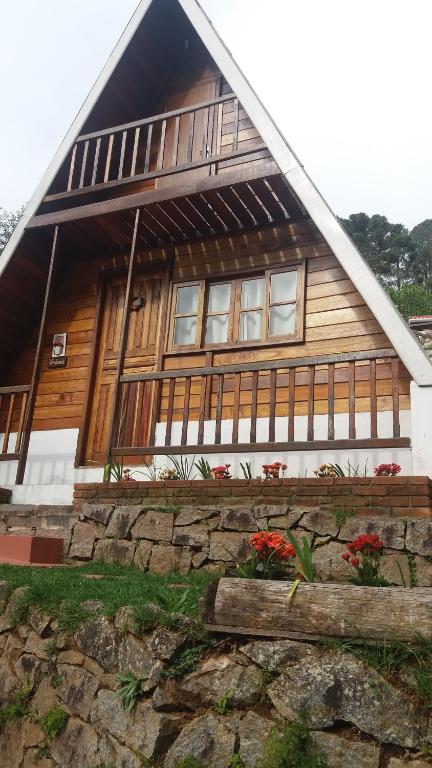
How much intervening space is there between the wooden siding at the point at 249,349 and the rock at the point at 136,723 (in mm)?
4640

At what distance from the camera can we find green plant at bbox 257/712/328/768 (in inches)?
114

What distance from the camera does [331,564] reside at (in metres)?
4.96

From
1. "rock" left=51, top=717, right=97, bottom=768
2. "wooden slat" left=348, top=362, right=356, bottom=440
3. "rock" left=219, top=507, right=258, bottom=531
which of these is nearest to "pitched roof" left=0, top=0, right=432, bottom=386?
"wooden slat" left=348, top=362, right=356, bottom=440

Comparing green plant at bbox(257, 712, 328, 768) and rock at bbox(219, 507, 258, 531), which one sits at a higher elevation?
rock at bbox(219, 507, 258, 531)

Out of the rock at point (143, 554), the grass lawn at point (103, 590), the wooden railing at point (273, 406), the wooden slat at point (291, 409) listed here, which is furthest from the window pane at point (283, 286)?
the grass lawn at point (103, 590)

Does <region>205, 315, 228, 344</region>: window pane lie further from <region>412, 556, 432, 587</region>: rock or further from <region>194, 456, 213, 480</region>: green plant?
<region>412, 556, 432, 587</region>: rock

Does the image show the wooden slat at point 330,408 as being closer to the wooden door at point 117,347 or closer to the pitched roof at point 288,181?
the pitched roof at point 288,181

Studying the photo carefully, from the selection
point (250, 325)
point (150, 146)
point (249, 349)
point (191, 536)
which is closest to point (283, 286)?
point (250, 325)

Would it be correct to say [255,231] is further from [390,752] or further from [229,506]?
[390,752]

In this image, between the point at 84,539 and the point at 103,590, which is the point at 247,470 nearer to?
the point at 84,539

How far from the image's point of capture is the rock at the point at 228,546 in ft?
17.5

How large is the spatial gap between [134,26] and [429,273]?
126ft

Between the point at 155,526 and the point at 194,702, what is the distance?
8.21 feet

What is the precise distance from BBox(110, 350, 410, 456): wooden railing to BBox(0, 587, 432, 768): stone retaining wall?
9.97 feet
